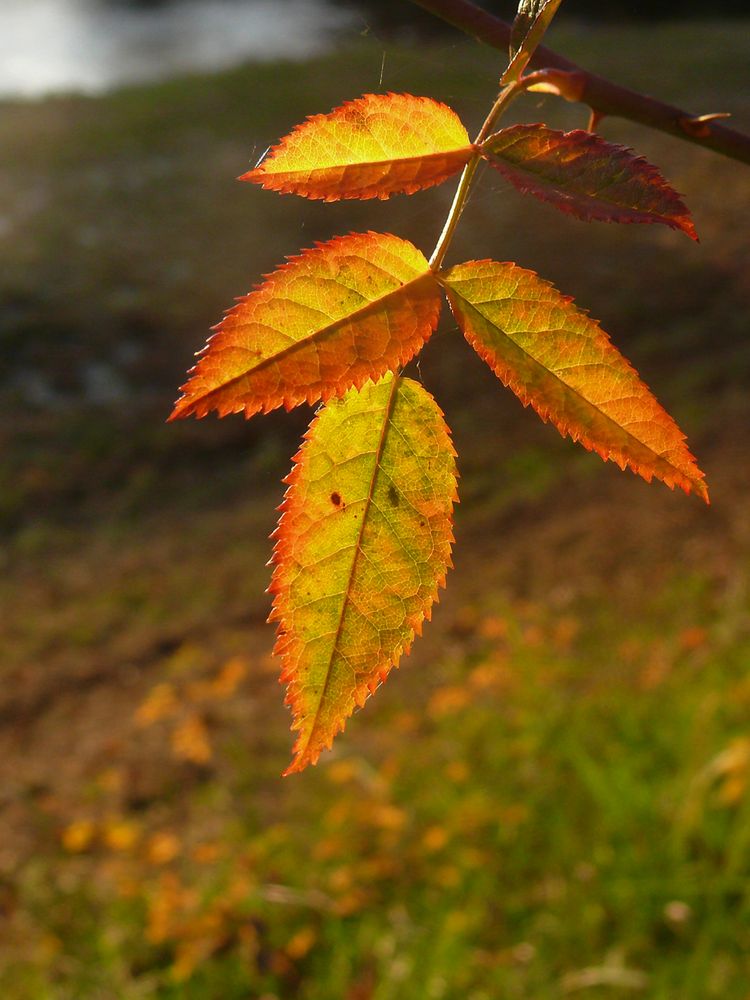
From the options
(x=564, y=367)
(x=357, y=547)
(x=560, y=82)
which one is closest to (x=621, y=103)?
(x=560, y=82)

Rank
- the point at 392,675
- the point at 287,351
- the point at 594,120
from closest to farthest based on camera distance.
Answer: the point at 287,351, the point at 594,120, the point at 392,675

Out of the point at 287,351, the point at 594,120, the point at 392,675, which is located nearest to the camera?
the point at 287,351

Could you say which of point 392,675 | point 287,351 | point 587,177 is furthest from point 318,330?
point 392,675

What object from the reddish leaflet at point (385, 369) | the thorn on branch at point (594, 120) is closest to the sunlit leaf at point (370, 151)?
the reddish leaflet at point (385, 369)

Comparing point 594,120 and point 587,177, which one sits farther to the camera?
point 594,120

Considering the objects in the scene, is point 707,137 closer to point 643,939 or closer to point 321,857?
point 643,939

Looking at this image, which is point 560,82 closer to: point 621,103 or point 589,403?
point 621,103

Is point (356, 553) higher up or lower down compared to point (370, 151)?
lower down

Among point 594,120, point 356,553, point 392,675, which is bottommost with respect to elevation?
point 392,675
